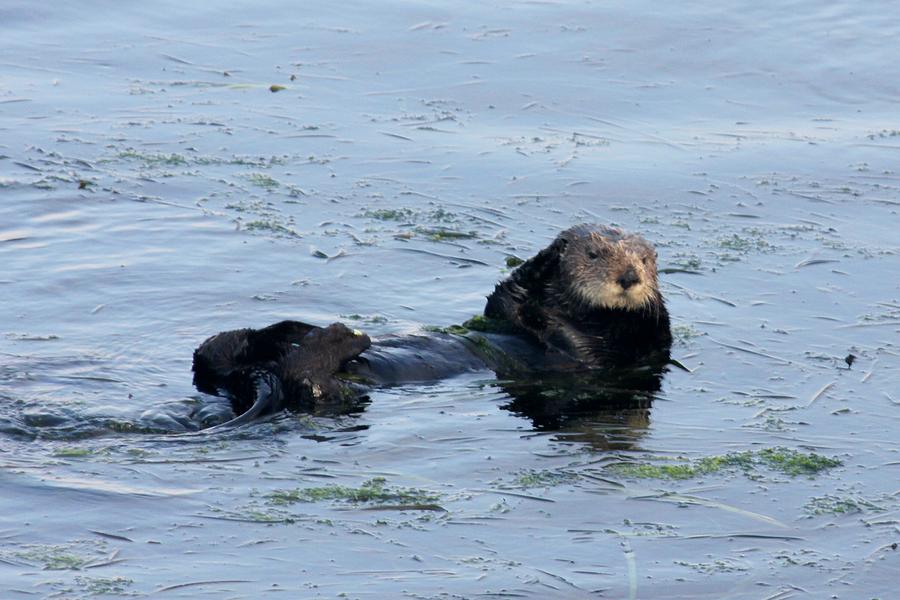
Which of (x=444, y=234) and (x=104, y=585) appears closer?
(x=104, y=585)

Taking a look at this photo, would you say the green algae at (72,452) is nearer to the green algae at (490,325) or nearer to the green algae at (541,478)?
the green algae at (541,478)

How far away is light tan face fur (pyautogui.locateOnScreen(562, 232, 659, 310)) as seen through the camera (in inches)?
276

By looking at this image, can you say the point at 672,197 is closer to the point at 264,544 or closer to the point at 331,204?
the point at 331,204

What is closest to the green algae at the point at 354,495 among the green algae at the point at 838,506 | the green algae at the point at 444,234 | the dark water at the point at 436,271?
the dark water at the point at 436,271

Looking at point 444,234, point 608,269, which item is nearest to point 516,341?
point 608,269

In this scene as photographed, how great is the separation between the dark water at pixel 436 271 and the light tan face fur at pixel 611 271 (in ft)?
1.31

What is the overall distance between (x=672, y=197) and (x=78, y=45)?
5.49m

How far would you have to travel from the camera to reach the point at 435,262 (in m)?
8.34

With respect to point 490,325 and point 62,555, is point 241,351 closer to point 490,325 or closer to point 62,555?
point 490,325

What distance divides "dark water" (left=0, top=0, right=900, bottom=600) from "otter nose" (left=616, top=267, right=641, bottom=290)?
462 millimetres

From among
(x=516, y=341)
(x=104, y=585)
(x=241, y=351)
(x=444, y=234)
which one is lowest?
(x=104, y=585)

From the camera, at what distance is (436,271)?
822 centimetres

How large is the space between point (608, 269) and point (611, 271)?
0.02m

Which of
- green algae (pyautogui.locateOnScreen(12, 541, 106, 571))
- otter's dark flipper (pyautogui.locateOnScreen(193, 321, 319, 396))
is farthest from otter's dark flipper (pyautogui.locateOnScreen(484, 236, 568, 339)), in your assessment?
green algae (pyautogui.locateOnScreen(12, 541, 106, 571))
